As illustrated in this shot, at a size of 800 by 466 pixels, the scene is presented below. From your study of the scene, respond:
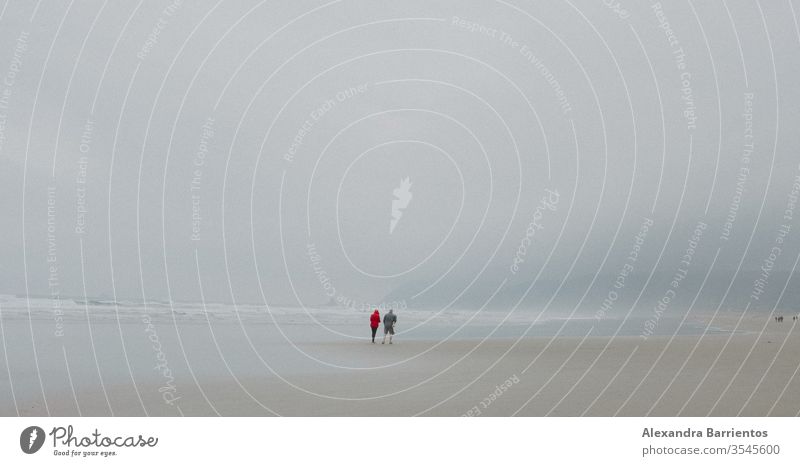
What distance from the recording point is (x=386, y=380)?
559 inches

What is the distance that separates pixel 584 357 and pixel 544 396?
8.35 meters

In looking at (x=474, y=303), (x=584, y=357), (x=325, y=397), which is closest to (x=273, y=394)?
(x=325, y=397)

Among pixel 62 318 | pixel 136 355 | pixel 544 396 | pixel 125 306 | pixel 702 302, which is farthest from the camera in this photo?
A: pixel 702 302

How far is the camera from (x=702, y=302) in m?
158

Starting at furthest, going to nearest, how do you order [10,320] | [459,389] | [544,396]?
[10,320]
[459,389]
[544,396]

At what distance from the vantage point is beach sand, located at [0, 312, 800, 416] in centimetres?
1070

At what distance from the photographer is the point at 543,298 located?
14138 centimetres

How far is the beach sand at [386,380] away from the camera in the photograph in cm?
1070

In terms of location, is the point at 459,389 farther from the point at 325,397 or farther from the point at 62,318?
the point at 62,318

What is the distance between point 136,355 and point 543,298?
129648 mm

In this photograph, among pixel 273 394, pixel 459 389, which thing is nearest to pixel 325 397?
pixel 273 394
